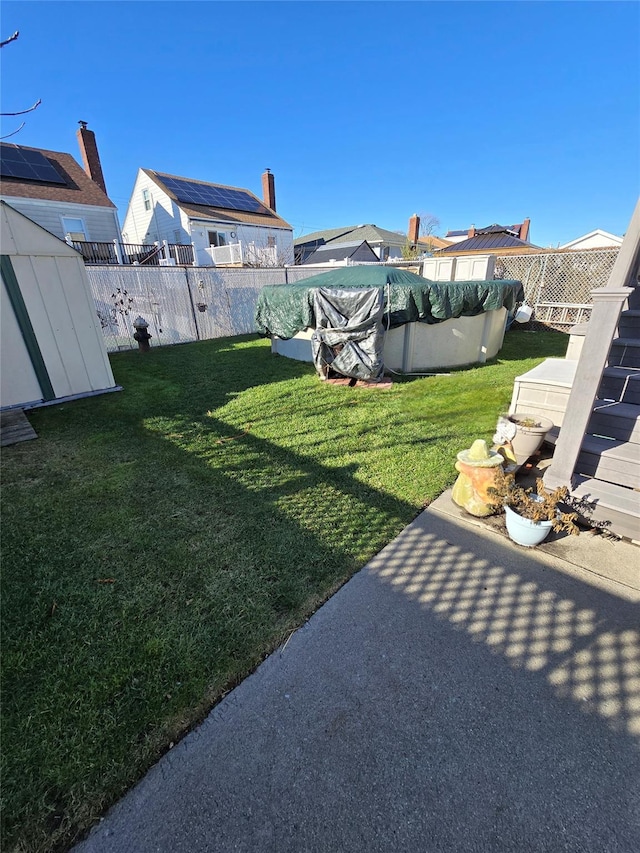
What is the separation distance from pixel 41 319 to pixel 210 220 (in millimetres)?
14953

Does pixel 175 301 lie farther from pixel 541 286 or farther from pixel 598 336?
pixel 541 286

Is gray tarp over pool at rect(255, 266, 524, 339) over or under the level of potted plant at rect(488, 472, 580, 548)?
over

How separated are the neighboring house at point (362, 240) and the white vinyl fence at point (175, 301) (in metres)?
14.0

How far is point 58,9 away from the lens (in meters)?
4.15

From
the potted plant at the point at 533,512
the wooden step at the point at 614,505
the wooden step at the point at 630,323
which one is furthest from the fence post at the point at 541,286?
the potted plant at the point at 533,512

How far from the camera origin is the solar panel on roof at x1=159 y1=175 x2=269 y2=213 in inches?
718

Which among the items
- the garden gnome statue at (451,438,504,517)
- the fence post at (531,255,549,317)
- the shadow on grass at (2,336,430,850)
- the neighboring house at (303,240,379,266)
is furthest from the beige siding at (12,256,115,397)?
the neighboring house at (303,240,379,266)

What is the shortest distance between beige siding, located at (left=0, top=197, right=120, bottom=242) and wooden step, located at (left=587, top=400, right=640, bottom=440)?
16.2m

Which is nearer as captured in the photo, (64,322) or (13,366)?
(13,366)

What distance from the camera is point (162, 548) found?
2.59 metres

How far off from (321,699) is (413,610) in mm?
706

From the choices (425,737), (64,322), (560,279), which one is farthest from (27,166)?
(425,737)

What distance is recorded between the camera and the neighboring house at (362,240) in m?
26.2

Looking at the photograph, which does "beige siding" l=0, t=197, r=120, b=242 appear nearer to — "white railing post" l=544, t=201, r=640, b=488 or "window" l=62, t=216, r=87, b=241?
"window" l=62, t=216, r=87, b=241
